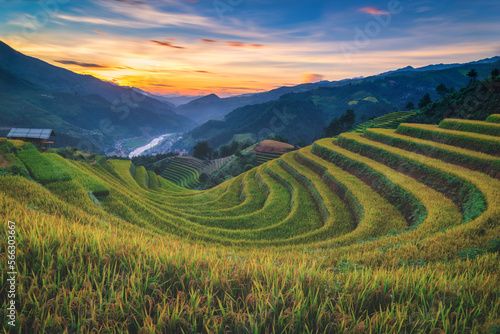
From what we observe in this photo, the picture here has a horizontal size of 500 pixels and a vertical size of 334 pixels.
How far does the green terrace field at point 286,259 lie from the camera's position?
1713 millimetres

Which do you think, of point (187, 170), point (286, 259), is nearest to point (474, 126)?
point (286, 259)

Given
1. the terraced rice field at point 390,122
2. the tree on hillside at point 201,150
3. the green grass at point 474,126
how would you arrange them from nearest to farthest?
the green grass at point 474,126
the terraced rice field at point 390,122
the tree on hillside at point 201,150

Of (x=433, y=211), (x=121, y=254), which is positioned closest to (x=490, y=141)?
(x=433, y=211)

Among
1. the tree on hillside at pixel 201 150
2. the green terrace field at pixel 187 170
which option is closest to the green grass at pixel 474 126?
the green terrace field at pixel 187 170

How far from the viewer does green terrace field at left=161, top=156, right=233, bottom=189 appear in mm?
50328

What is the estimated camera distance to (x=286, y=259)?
3.48 metres

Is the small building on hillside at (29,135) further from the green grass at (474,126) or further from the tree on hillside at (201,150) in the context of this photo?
the tree on hillside at (201,150)

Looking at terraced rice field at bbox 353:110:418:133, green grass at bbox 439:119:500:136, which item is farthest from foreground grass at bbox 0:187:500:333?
terraced rice field at bbox 353:110:418:133

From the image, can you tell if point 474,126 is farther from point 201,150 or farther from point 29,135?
point 201,150

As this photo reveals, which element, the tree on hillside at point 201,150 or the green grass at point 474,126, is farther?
the tree on hillside at point 201,150

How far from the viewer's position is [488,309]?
199cm

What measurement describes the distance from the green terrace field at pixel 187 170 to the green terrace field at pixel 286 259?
128ft

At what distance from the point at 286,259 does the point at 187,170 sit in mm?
56881

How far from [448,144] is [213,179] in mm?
33095
